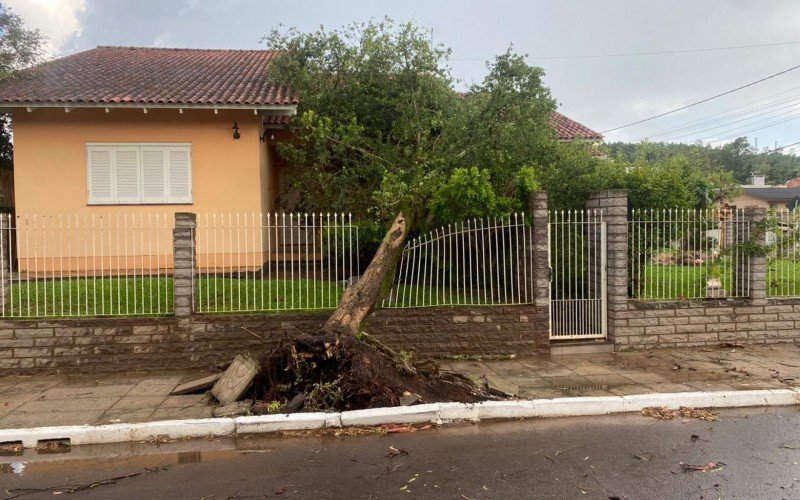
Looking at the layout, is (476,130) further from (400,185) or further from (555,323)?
(555,323)

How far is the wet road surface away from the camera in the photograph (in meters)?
4.19

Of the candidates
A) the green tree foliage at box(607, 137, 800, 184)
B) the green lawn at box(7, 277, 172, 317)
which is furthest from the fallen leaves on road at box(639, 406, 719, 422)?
the green tree foliage at box(607, 137, 800, 184)

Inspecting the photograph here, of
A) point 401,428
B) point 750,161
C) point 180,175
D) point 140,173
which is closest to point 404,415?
point 401,428

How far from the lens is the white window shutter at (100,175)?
1153 centimetres

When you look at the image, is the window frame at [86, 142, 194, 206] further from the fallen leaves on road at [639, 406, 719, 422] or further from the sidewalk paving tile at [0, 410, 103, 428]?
the fallen leaves on road at [639, 406, 719, 422]

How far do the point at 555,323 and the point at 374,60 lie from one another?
652 centimetres

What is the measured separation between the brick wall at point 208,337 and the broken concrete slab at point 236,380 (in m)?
0.97

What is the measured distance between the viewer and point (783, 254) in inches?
365

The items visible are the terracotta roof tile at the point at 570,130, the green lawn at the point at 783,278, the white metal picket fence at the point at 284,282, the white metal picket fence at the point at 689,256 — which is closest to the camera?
the white metal picket fence at the point at 284,282

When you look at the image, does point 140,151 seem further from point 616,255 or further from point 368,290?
point 616,255

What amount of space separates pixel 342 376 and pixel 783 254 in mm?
7678

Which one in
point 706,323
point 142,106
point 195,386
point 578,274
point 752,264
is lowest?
point 195,386

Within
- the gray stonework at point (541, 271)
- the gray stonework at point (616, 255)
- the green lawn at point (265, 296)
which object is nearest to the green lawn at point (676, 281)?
the gray stonework at point (616, 255)

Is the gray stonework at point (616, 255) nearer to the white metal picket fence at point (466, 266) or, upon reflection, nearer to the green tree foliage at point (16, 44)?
the white metal picket fence at point (466, 266)
